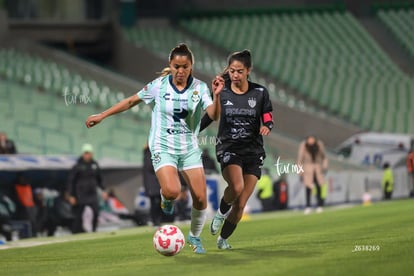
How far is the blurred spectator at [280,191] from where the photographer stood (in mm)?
32062

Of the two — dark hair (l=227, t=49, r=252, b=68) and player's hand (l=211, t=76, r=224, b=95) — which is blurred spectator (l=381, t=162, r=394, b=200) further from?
player's hand (l=211, t=76, r=224, b=95)

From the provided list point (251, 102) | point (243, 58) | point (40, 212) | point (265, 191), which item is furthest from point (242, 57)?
point (265, 191)

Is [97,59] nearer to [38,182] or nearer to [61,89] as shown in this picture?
[61,89]

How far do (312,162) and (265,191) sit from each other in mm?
3069

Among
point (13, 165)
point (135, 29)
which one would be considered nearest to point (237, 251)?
point (13, 165)

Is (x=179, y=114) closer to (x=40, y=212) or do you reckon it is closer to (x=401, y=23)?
(x=40, y=212)

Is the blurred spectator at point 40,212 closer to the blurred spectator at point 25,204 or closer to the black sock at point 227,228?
the blurred spectator at point 25,204

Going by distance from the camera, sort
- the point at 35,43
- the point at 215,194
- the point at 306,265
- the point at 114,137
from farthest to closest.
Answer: the point at 35,43, the point at 114,137, the point at 215,194, the point at 306,265

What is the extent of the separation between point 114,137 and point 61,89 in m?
4.18

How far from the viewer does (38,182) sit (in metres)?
27.8

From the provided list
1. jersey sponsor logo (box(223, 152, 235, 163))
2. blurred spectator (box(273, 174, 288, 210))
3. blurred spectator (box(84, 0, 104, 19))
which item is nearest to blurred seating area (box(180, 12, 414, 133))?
blurred spectator (box(84, 0, 104, 19))

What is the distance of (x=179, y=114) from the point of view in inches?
554

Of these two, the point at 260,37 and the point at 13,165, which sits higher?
the point at 260,37

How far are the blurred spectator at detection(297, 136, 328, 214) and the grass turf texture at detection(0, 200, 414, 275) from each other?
23.7 ft
